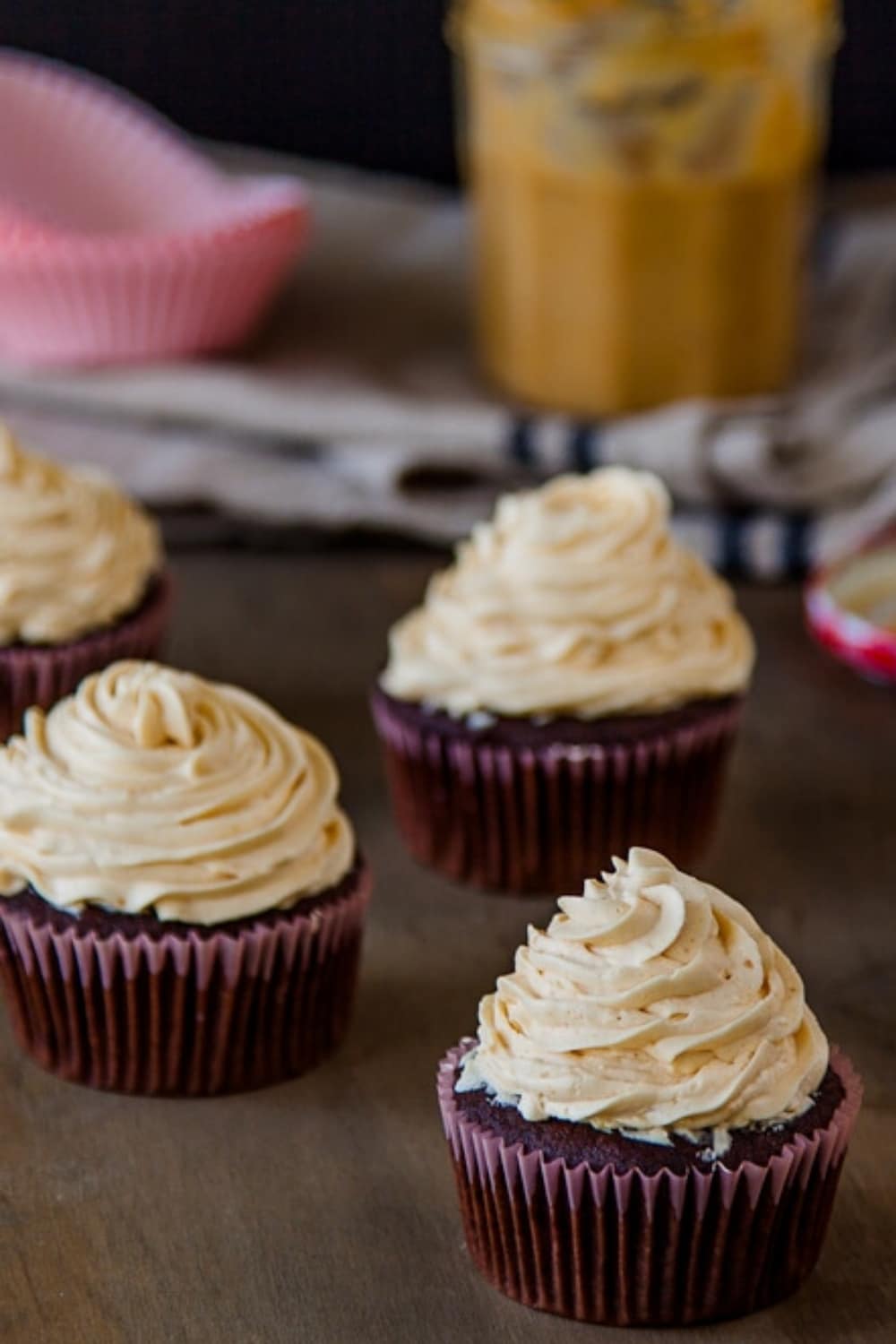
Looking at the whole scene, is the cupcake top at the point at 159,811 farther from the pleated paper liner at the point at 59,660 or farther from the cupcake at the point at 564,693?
the pleated paper liner at the point at 59,660

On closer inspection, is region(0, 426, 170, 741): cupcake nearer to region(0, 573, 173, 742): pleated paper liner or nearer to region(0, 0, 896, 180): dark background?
region(0, 573, 173, 742): pleated paper liner

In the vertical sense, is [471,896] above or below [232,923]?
below

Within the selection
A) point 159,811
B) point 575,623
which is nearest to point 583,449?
point 575,623

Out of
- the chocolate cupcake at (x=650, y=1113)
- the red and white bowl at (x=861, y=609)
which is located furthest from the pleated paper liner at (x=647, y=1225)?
the red and white bowl at (x=861, y=609)

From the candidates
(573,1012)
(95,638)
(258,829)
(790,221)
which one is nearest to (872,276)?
(790,221)

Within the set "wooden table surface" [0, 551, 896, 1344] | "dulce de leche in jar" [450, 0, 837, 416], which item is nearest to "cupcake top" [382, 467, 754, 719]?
"wooden table surface" [0, 551, 896, 1344]

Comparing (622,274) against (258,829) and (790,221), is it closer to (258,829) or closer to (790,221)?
(790,221)
